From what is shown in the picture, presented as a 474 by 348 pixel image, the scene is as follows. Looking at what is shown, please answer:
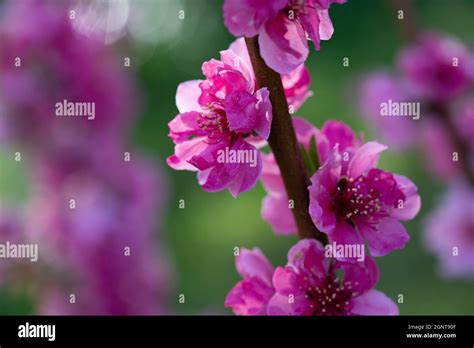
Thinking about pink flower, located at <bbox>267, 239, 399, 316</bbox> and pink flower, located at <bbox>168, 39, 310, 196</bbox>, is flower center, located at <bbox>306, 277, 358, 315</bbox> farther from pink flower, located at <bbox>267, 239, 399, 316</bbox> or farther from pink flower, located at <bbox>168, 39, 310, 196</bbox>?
pink flower, located at <bbox>168, 39, 310, 196</bbox>

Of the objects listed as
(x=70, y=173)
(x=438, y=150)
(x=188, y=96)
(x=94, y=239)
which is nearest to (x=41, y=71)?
(x=70, y=173)

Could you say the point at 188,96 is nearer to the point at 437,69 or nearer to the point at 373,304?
the point at 373,304

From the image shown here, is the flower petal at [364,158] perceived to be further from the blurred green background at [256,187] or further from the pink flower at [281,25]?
the blurred green background at [256,187]

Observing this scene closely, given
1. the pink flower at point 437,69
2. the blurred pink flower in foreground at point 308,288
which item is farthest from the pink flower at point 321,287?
the pink flower at point 437,69

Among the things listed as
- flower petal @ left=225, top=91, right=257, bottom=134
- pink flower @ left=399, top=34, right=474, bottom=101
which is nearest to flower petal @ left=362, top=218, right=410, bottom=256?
flower petal @ left=225, top=91, right=257, bottom=134

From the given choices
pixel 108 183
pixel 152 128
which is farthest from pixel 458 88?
pixel 152 128
